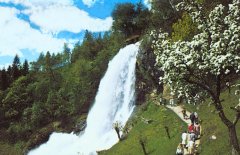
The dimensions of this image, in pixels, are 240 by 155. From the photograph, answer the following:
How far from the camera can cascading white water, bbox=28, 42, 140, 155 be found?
219 ft

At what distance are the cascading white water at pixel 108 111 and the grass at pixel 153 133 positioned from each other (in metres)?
4.47

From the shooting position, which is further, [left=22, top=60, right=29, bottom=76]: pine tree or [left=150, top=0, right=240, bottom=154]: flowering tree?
[left=22, top=60, right=29, bottom=76]: pine tree

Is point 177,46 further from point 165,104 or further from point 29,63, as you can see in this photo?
point 29,63

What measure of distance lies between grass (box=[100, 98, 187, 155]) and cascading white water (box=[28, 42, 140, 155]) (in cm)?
447

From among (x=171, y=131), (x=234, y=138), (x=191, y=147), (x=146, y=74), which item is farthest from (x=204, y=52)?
(x=146, y=74)

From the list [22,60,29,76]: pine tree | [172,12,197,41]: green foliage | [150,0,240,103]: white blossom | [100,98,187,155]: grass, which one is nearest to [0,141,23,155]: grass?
[22,60,29,76]: pine tree

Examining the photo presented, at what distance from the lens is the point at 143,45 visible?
70.9m

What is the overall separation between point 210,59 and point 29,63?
97906mm

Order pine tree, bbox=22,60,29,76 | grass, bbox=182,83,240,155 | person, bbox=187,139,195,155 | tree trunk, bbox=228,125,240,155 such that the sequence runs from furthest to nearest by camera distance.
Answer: pine tree, bbox=22,60,29,76 → person, bbox=187,139,195,155 → grass, bbox=182,83,240,155 → tree trunk, bbox=228,125,240,155

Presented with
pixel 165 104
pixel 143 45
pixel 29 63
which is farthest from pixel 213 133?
pixel 29 63

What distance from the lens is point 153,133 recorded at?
5353 centimetres

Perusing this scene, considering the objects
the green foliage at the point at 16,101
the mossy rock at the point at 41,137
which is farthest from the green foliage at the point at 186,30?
the green foliage at the point at 16,101

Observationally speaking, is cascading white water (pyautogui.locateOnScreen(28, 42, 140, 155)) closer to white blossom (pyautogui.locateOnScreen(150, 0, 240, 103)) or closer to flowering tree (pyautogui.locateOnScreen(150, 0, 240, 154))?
flowering tree (pyautogui.locateOnScreen(150, 0, 240, 154))

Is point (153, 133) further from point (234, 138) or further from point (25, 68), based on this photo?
point (25, 68)
